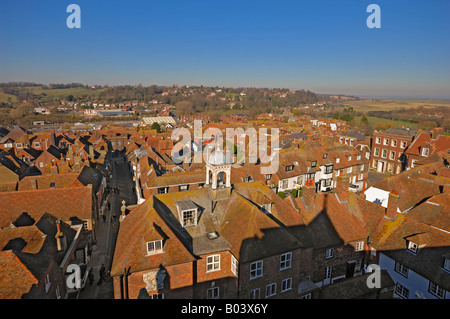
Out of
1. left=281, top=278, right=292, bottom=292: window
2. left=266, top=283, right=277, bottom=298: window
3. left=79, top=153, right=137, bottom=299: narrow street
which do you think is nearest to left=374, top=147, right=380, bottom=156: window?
left=79, top=153, right=137, bottom=299: narrow street

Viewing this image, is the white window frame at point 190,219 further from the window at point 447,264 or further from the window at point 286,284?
the window at point 447,264

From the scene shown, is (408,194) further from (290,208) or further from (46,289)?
(46,289)

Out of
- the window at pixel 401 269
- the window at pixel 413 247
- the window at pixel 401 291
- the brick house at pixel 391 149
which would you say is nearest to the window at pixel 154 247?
the window at pixel 401 269

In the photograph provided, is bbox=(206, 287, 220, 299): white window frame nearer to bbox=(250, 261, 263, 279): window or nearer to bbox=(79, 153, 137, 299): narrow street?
bbox=(250, 261, 263, 279): window

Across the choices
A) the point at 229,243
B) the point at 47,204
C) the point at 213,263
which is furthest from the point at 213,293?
the point at 47,204

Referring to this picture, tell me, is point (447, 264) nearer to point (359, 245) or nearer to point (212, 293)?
point (359, 245)

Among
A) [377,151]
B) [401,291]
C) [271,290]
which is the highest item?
[377,151]
